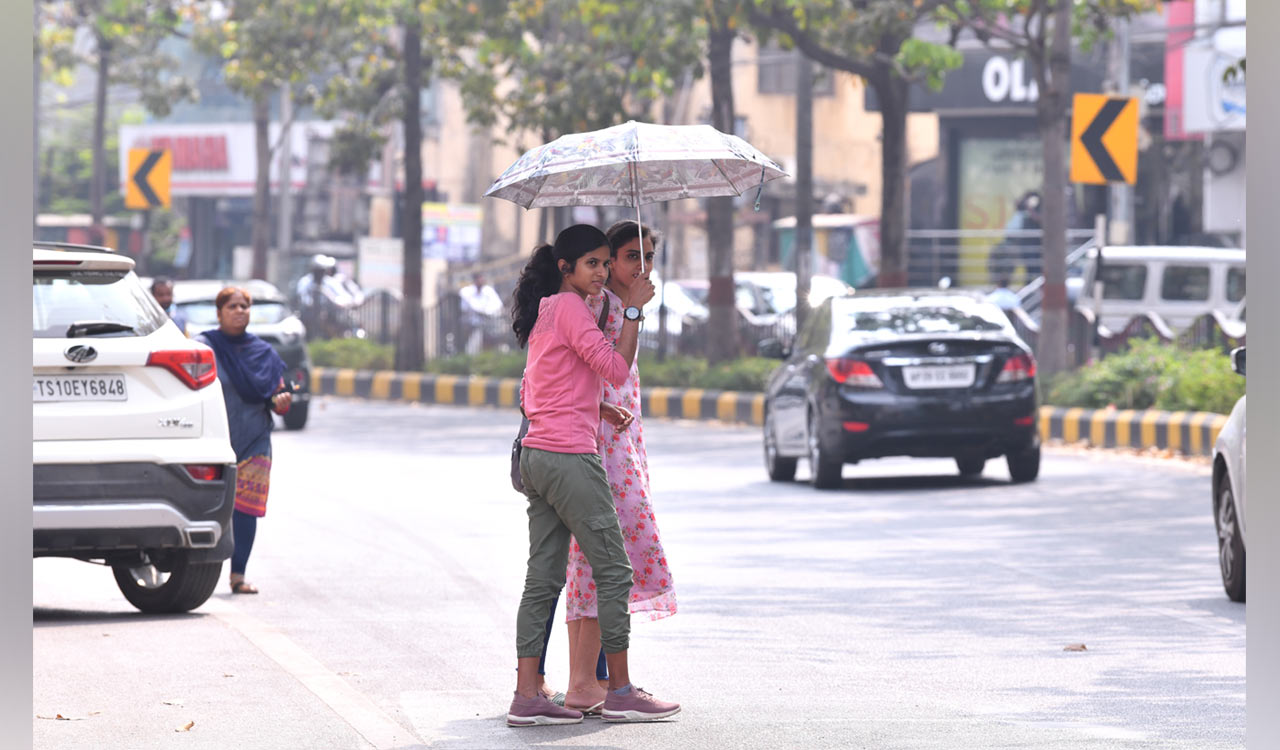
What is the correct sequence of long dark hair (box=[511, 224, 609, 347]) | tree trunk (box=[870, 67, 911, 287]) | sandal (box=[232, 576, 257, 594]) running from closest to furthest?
long dark hair (box=[511, 224, 609, 347]) < sandal (box=[232, 576, 257, 594]) < tree trunk (box=[870, 67, 911, 287])

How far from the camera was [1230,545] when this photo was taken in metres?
10.4

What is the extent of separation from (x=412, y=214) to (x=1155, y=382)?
12.9m

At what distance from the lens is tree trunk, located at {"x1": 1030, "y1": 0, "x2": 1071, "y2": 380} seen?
2277cm

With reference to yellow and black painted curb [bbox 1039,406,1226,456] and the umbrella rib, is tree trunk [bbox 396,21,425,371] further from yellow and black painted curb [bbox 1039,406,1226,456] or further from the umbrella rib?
the umbrella rib

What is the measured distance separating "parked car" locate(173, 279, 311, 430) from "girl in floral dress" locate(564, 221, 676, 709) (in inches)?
576

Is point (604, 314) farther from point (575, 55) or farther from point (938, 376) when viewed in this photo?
point (575, 55)

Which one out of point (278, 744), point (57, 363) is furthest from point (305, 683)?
point (57, 363)

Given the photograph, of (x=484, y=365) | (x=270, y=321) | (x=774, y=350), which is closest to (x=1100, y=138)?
(x=774, y=350)

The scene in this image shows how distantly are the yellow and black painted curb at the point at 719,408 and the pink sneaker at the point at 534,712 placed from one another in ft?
17.0

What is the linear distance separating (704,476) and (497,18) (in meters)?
12.0

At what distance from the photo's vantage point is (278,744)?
679cm

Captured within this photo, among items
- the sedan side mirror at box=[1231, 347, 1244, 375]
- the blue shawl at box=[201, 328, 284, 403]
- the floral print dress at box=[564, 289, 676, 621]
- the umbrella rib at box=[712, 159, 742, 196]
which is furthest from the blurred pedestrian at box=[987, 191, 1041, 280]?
the floral print dress at box=[564, 289, 676, 621]

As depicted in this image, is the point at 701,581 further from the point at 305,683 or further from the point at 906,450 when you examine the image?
the point at 906,450

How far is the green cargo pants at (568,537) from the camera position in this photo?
6.99 meters
